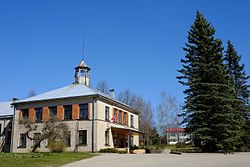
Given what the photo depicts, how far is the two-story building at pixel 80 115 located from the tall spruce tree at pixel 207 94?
919cm

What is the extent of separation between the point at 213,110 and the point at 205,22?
10.0 meters

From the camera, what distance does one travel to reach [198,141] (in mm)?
31703

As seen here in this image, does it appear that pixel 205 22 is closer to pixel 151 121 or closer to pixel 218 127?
pixel 218 127

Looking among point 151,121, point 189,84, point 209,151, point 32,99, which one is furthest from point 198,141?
point 151,121

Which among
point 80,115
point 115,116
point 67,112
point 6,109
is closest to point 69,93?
point 67,112

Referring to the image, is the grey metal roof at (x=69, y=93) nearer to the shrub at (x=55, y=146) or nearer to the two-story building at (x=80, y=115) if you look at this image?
the two-story building at (x=80, y=115)

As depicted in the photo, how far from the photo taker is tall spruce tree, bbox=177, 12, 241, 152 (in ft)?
101

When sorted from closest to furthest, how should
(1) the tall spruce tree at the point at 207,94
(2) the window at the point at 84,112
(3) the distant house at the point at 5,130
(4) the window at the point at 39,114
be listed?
(1) the tall spruce tree at the point at 207,94 < (2) the window at the point at 84,112 < (4) the window at the point at 39,114 < (3) the distant house at the point at 5,130

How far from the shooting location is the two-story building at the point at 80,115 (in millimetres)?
33969

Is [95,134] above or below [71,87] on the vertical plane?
below

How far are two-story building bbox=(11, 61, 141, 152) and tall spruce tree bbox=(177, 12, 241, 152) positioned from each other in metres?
9.19

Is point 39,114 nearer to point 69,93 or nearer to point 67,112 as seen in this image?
point 67,112

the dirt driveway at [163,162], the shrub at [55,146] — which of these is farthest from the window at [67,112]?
the dirt driveway at [163,162]

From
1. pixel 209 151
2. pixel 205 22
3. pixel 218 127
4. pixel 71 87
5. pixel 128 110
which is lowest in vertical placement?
pixel 209 151
